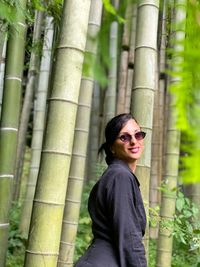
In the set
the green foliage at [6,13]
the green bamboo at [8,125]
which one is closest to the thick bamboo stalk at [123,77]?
the green bamboo at [8,125]

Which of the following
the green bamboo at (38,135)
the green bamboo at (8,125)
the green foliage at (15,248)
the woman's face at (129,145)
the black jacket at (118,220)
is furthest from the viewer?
the green bamboo at (38,135)

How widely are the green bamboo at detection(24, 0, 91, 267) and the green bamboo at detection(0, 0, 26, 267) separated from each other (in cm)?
58

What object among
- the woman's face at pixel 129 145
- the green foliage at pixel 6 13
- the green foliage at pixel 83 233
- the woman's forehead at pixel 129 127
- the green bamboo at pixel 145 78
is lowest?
the green foliage at pixel 83 233

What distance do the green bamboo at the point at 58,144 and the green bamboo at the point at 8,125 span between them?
0.58 meters

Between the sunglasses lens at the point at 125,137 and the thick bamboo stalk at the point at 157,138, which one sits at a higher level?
the thick bamboo stalk at the point at 157,138

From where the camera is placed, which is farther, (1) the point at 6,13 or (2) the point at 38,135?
(2) the point at 38,135

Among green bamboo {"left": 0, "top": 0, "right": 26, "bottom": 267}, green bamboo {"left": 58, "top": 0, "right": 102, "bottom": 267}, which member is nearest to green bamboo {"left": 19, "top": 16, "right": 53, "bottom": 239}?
green bamboo {"left": 58, "top": 0, "right": 102, "bottom": 267}

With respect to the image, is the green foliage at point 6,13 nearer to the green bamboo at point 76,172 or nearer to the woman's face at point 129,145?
the woman's face at point 129,145

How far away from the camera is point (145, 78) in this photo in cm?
212

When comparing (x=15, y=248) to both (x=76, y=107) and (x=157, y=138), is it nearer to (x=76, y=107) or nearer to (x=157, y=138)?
(x=157, y=138)

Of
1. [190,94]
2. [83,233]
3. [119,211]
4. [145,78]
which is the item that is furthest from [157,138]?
[190,94]

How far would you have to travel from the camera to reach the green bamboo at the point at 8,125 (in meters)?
2.24

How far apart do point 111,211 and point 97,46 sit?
1.07 metres

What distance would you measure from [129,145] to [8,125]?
84 cm
